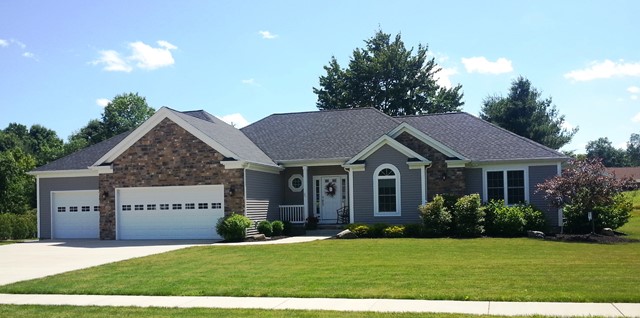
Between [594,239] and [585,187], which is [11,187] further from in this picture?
[594,239]

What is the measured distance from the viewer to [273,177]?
2952 centimetres

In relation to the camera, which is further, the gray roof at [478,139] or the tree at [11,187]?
the tree at [11,187]

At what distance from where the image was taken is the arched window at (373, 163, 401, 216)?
26.9 m

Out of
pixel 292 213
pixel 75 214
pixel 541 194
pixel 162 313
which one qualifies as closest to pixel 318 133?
pixel 292 213

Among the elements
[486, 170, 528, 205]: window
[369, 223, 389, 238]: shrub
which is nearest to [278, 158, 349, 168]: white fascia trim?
[369, 223, 389, 238]: shrub

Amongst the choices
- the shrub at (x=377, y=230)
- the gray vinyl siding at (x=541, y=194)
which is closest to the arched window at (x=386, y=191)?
the shrub at (x=377, y=230)

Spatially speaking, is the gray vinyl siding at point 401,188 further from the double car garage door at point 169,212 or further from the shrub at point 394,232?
the double car garage door at point 169,212

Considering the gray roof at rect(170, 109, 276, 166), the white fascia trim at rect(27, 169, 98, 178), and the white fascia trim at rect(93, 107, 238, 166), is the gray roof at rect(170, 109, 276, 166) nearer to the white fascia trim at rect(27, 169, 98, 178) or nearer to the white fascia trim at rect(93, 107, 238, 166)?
the white fascia trim at rect(93, 107, 238, 166)

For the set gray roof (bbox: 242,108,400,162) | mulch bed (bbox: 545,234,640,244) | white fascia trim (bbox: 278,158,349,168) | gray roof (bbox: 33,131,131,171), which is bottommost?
mulch bed (bbox: 545,234,640,244)

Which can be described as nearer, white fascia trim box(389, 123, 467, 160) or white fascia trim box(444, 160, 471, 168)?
white fascia trim box(444, 160, 471, 168)

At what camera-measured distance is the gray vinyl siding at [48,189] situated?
30.0 m

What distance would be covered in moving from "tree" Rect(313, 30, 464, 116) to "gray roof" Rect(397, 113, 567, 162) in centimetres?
1916

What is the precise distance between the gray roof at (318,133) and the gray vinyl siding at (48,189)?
8844 millimetres

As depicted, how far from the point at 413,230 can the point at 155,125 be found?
11852 millimetres
